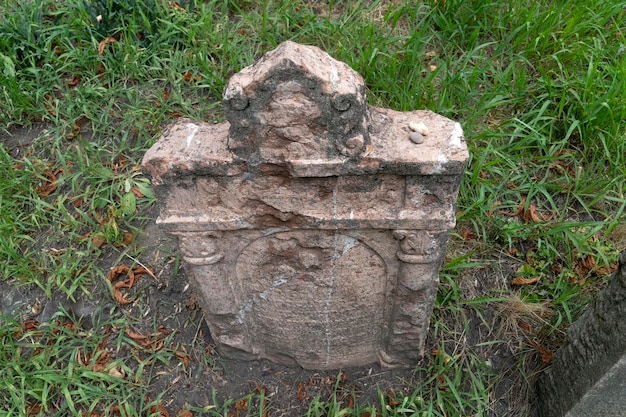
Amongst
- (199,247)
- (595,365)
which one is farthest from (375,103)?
(595,365)

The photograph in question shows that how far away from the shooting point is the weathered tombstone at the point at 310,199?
129 centimetres

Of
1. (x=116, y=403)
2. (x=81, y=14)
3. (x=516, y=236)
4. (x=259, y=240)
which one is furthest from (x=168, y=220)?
(x=81, y=14)

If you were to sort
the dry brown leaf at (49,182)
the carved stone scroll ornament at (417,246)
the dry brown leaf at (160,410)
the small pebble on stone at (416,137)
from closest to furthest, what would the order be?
1. the small pebble on stone at (416,137)
2. the carved stone scroll ornament at (417,246)
3. the dry brown leaf at (160,410)
4. the dry brown leaf at (49,182)

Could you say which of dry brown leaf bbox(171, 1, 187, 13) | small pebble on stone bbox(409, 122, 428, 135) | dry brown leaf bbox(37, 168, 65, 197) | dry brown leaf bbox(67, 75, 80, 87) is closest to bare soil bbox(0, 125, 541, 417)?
dry brown leaf bbox(37, 168, 65, 197)

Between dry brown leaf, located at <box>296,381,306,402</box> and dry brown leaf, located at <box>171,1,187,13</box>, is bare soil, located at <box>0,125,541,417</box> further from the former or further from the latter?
dry brown leaf, located at <box>171,1,187,13</box>

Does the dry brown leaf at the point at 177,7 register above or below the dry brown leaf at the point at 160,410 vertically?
above

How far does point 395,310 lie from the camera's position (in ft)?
6.28

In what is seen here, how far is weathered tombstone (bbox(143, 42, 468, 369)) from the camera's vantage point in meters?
1.29

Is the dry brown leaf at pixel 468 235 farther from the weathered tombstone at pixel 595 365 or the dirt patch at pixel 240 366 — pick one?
the weathered tombstone at pixel 595 365

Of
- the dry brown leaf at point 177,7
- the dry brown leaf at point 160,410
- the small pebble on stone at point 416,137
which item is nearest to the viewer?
the small pebble on stone at point 416,137

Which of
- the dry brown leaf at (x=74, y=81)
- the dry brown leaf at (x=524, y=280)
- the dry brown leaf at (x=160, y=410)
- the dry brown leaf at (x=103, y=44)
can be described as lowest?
the dry brown leaf at (x=160, y=410)

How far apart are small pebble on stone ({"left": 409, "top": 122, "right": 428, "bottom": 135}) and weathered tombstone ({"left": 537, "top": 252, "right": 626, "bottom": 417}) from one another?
2.45 ft

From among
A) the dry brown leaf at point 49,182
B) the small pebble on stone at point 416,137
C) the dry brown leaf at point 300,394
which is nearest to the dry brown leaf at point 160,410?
the dry brown leaf at point 300,394

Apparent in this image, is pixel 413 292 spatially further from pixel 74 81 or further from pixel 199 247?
pixel 74 81
